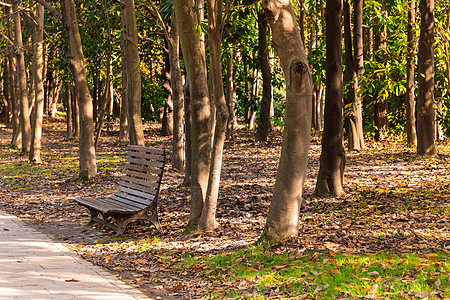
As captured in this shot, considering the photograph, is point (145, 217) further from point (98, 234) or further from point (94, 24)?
point (94, 24)

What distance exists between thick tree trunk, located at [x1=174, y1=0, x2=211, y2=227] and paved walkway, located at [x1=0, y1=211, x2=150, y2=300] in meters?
1.92

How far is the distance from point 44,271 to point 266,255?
2.57 metres

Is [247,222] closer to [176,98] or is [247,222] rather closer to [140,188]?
[140,188]

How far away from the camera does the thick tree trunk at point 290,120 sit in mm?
6121

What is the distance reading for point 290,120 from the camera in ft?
20.4

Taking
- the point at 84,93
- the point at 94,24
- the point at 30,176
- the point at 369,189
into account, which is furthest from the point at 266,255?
the point at 94,24

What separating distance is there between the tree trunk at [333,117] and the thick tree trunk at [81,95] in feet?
21.6

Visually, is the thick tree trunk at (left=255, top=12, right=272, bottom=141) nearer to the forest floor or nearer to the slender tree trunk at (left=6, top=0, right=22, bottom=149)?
the forest floor

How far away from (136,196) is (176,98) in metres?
5.67

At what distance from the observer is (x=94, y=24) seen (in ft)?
62.3

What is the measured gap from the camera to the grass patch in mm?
4809

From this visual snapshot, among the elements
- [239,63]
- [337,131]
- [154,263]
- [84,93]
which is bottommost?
[154,263]

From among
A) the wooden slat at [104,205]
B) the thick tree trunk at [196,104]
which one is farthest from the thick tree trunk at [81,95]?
the thick tree trunk at [196,104]

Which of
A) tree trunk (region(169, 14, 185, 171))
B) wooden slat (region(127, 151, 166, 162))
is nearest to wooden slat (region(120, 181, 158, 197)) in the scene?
wooden slat (region(127, 151, 166, 162))
